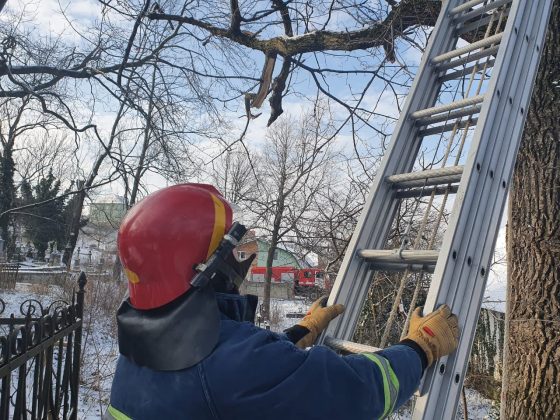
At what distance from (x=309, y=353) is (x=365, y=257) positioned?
78cm

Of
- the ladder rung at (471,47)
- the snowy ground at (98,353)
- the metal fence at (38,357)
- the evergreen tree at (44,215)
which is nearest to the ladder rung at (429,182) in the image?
the ladder rung at (471,47)

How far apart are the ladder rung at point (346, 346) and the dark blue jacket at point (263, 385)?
0.34 meters

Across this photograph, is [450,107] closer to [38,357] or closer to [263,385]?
[263,385]

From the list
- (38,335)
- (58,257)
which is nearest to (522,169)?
(38,335)

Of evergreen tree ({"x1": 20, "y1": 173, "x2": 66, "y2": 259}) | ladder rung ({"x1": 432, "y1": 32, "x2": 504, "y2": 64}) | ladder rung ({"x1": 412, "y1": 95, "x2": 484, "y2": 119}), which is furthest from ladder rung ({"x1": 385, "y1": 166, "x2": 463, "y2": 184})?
evergreen tree ({"x1": 20, "y1": 173, "x2": 66, "y2": 259})

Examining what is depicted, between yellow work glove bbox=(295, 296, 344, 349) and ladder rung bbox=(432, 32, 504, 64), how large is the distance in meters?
1.31

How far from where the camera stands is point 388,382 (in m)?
1.41

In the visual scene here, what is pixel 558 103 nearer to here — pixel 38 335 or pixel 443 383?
pixel 443 383

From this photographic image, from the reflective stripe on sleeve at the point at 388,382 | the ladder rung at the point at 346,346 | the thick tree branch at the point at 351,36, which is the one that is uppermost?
the thick tree branch at the point at 351,36

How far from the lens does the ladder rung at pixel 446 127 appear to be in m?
2.19

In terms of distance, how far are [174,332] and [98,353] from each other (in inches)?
221

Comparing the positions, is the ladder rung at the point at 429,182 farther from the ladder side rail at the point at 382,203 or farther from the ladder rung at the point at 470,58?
the ladder rung at the point at 470,58

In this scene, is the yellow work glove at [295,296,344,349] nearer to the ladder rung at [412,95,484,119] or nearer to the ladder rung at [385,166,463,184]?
the ladder rung at [385,166,463,184]

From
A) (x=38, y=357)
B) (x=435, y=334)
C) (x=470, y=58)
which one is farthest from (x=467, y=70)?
(x=38, y=357)
